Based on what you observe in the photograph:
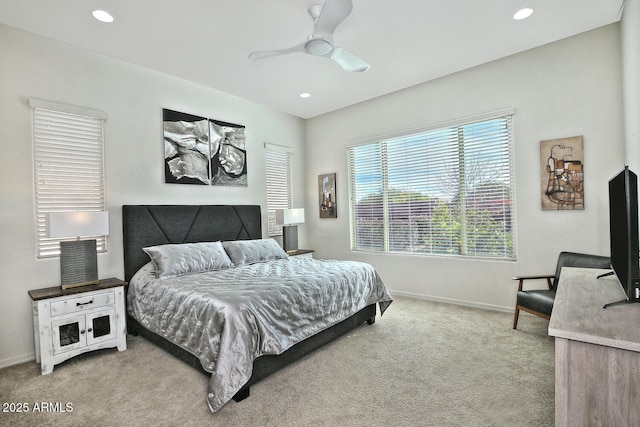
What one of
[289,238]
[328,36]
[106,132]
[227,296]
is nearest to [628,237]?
[328,36]

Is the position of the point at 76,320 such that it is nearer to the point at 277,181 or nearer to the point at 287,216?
the point at 287,216

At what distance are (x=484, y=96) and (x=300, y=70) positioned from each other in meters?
2.38

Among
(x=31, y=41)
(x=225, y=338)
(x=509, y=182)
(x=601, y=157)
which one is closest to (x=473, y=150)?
(x=509, y=182)

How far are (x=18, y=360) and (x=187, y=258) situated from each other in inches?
66.3

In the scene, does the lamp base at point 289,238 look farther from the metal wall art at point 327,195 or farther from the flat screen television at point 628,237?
the flat screen television at point 628,237

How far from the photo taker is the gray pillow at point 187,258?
338cm

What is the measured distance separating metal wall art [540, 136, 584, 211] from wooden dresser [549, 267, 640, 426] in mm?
2474

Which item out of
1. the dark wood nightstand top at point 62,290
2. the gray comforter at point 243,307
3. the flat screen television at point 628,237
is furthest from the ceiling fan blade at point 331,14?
the dark wood nightstand top at point 62,290

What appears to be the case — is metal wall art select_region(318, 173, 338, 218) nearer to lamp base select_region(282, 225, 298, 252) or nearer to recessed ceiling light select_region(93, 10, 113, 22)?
lamp base select_region(282, 225, 298, 252)

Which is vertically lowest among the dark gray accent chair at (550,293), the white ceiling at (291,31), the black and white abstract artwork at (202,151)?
the dark gray accent chair at (550,293)

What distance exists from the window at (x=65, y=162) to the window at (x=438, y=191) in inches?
142

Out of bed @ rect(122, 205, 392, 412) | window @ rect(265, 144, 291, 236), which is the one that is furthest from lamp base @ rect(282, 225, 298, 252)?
bed @ rect(122, 205, 392, 412)

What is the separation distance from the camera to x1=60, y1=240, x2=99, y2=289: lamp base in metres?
3.02

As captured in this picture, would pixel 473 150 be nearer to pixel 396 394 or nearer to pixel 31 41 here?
pixel 396 394
